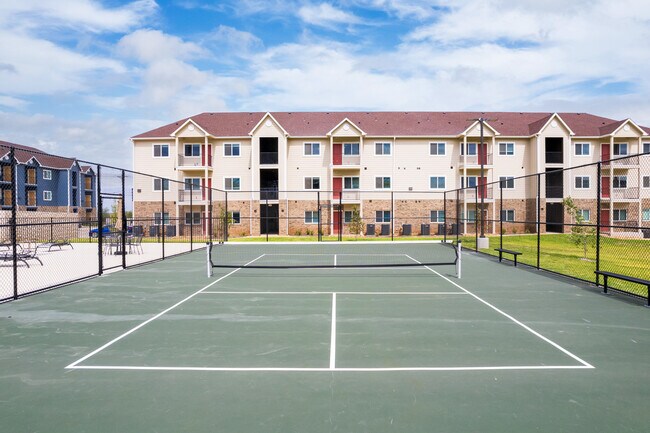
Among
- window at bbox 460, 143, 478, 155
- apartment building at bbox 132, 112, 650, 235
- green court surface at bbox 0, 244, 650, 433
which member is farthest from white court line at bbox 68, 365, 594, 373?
window at bbox 460, 143, 478, 155

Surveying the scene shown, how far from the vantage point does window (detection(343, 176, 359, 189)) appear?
1651 inches

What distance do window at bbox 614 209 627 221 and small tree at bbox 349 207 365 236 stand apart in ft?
77.6

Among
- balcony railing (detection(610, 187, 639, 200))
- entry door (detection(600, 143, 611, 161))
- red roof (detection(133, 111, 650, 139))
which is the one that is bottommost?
balcony railing (detection(610, 187, 639, 200))

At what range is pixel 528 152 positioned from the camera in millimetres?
43250

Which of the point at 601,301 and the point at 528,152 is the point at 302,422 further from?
the point at 528,152

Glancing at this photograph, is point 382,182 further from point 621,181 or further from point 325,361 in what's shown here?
point 325,361

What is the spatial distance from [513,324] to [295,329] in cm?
424

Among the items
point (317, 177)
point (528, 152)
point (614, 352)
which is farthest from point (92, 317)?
point (528, 152)

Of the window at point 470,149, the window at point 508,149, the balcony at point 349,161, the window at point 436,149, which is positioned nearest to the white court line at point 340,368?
the balcony at point 349,161

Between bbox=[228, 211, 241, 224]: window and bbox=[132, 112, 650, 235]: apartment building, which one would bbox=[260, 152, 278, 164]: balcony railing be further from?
bbox=[228, 211, 241, 224]: window

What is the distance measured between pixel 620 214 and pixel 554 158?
7.77 meters

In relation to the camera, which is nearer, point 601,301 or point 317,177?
point 601,301

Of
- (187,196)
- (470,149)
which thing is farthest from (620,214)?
(187,196)

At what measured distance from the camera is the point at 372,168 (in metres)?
41.8
